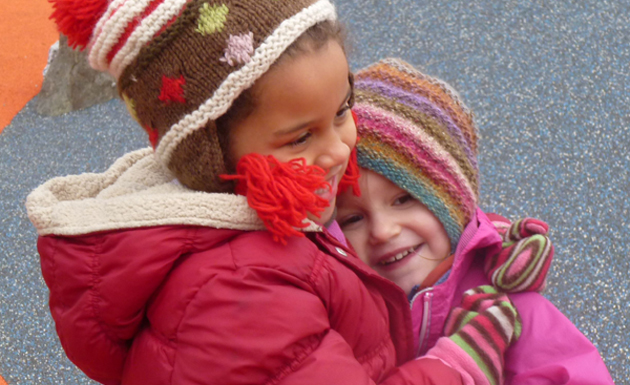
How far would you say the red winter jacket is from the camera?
65 cm

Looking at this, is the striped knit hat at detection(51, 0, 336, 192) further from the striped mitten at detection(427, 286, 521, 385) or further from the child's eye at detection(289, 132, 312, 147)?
the striped mitten at detection(427, 286, 521, 385)

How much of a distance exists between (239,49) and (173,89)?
9 centimetres

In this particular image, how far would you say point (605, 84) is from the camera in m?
1.77

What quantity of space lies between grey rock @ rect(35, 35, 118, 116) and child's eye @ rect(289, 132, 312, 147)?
1.43 meters

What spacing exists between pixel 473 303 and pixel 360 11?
1402 mm

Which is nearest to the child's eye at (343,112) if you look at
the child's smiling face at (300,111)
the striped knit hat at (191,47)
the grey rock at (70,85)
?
the child's smiling face at (300,111)

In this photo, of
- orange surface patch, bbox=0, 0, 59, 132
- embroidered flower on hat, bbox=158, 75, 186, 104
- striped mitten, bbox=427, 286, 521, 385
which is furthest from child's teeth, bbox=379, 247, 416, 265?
orange surface patch, bbox=0, 0, 59, 132

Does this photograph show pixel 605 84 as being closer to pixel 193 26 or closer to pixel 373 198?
pixel 373 198

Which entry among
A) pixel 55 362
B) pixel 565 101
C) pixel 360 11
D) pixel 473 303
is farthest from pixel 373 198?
pixel 360 11

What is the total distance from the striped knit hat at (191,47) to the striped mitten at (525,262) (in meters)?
0.52

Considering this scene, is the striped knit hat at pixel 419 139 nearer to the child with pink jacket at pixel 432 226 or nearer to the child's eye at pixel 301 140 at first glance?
the child with pink jacket at pixel 432 226

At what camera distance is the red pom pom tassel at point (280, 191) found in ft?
2.24

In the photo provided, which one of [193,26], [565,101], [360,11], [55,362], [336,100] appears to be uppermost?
[193,26]

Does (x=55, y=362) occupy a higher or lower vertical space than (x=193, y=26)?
lower
